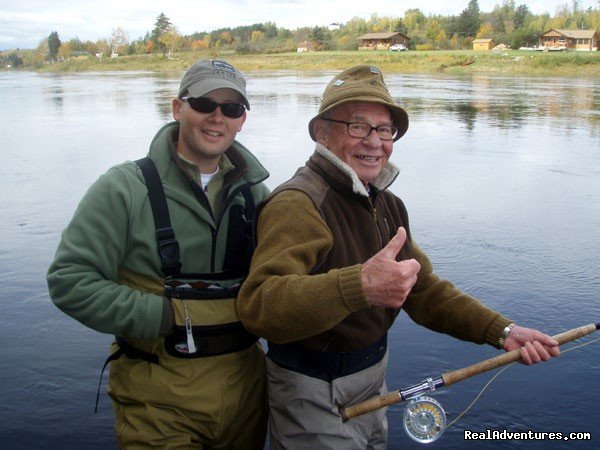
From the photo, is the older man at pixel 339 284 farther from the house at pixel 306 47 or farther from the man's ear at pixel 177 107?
the house at pixel 306 47

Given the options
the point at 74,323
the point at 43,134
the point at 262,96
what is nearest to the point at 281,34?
the point at 262,96

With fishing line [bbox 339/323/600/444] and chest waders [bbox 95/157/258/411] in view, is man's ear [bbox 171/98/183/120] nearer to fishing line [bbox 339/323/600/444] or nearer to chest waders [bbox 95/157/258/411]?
chest waders [bbox 95/157/258/411]

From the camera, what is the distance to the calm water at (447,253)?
430 centimetres

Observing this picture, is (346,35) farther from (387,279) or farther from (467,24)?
(387,279)

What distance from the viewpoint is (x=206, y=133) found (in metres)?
3.06

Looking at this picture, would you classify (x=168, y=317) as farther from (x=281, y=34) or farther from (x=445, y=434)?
(x=281, y=34)

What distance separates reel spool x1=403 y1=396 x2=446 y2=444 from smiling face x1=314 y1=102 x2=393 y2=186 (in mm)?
1161

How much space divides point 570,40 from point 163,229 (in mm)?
106241

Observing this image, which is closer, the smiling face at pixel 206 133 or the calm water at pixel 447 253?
the smiling face at pixel 206 133

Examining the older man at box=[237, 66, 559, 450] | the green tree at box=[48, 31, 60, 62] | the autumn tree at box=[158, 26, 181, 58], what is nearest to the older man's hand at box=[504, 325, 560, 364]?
the older man at box=[237, 66, 559, 450]

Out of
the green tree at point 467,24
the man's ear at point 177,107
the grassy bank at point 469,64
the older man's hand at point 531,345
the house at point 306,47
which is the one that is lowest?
the older man's hand at point 531,345

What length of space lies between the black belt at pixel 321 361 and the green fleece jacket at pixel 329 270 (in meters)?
0.04

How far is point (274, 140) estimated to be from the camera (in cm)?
1523

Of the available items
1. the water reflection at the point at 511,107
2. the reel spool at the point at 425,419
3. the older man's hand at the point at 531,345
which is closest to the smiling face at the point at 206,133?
the reel spool at the point at 425,419
